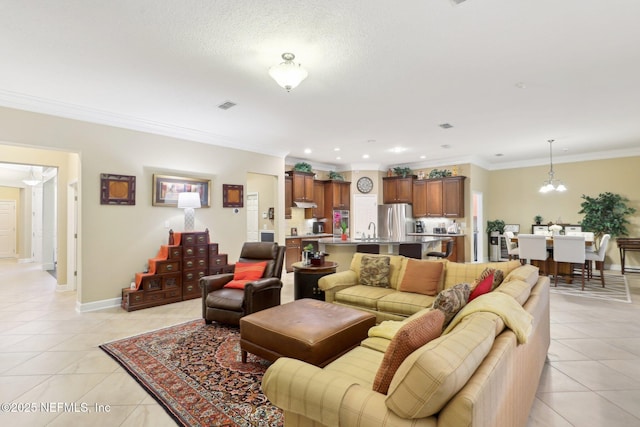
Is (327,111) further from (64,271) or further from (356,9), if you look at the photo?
(64,271)

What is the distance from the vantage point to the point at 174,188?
5242 mm

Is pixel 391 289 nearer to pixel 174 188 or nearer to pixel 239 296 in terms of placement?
pixel 239 296

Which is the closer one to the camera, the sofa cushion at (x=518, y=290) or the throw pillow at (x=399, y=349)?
the throw pillow at (x=399, y=349)

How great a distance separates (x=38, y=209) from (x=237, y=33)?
1103 cm

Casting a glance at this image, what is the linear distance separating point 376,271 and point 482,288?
170cm

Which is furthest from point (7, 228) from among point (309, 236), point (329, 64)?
point (329, 64)

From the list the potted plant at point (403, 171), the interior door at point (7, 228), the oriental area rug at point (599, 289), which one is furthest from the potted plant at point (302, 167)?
the interior door at point (7, 228)

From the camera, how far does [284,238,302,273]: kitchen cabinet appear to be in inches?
290

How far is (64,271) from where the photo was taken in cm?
571

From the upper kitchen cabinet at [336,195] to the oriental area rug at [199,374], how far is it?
18.1 ft

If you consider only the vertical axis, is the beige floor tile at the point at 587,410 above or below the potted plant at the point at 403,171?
below

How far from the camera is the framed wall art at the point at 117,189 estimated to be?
179 inches

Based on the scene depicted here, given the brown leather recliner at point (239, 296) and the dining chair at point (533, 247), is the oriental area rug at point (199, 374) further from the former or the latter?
the dining chair at point (533, 247)

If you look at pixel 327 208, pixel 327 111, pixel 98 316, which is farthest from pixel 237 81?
pixel 327 208
